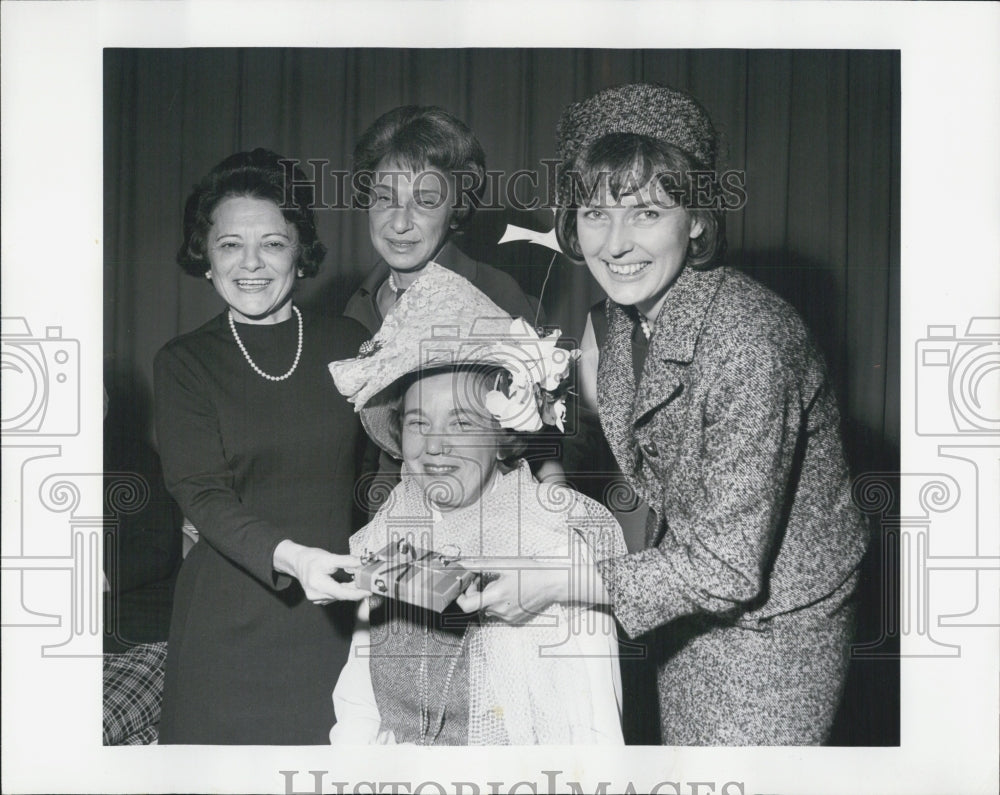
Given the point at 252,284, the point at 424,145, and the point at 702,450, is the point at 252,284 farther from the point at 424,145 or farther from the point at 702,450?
the point at 702,450

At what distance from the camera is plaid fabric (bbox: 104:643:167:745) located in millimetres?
2572

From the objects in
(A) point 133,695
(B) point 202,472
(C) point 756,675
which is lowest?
(A) point 133,695

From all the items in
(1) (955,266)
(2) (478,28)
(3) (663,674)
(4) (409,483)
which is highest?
(2) (478,28)

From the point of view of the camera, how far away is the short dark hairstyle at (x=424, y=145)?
2.54m

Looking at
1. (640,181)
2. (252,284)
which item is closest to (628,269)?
(640,181)

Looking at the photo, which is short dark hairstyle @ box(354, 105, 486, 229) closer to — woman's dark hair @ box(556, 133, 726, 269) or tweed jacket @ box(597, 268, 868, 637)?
woman's dark hair @ box(556, 133, 726, 269)

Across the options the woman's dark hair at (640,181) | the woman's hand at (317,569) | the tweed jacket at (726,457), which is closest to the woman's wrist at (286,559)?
the woman's hand at (317,569)

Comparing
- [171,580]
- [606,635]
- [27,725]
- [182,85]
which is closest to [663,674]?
[606,635]

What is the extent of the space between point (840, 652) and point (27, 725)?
223 cm

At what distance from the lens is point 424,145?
2.54 metres

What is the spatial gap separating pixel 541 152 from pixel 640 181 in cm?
29

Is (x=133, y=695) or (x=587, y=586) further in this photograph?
(x=133, y=695)

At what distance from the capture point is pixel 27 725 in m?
2.59

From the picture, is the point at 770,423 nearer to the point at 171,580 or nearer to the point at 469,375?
the point at 469,375
